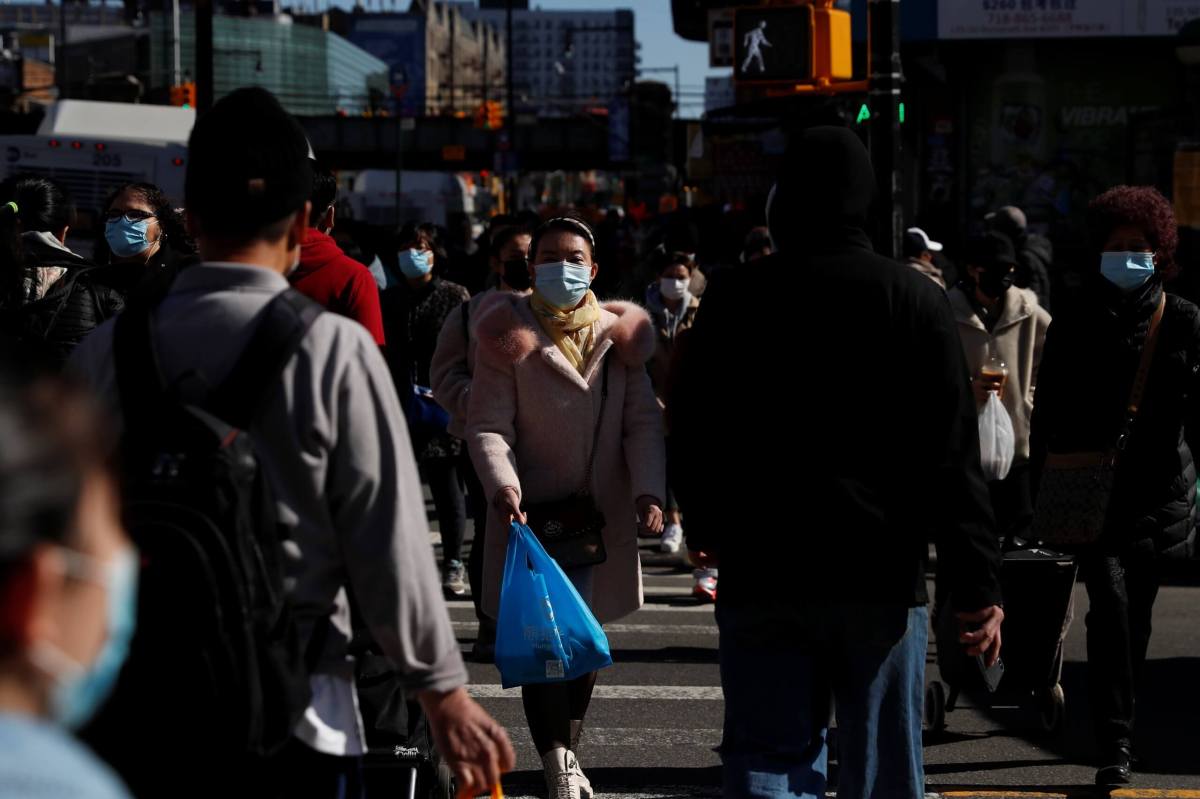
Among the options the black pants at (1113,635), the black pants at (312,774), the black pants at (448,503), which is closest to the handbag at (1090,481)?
the black pants at (1113,635)

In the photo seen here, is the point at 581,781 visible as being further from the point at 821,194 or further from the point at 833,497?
the point at 821,194

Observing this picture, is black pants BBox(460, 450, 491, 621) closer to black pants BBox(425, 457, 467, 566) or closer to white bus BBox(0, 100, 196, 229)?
black pants BBox(425, 457, 467, 566)

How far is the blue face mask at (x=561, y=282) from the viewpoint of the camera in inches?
234

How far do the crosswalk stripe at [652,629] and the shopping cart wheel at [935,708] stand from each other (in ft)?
6.82

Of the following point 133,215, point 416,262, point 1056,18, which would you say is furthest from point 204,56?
point 133,215

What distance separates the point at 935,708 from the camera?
277 inches

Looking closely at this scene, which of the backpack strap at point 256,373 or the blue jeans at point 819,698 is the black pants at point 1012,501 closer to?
the blue jeans at point 819,698

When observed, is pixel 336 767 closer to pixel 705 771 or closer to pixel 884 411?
pixel 884 411

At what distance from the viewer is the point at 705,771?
6480mm

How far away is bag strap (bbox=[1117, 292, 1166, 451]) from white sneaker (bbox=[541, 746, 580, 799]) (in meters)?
2.09

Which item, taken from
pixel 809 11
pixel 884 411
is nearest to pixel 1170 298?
pixel 884 411

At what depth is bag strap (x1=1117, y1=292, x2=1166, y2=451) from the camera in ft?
A: 20.1

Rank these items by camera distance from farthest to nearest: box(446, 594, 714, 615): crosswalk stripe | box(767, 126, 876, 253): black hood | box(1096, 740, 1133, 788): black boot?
box(446, 594, 714, 615): crosswalk stripe → box(1096, 740, 1133, 788): black boot → box(767, 126, 876, 253): black hood

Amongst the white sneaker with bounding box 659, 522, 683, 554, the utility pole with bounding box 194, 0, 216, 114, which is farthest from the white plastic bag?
the utility pole with bounding box 194, 0, 216, 114
